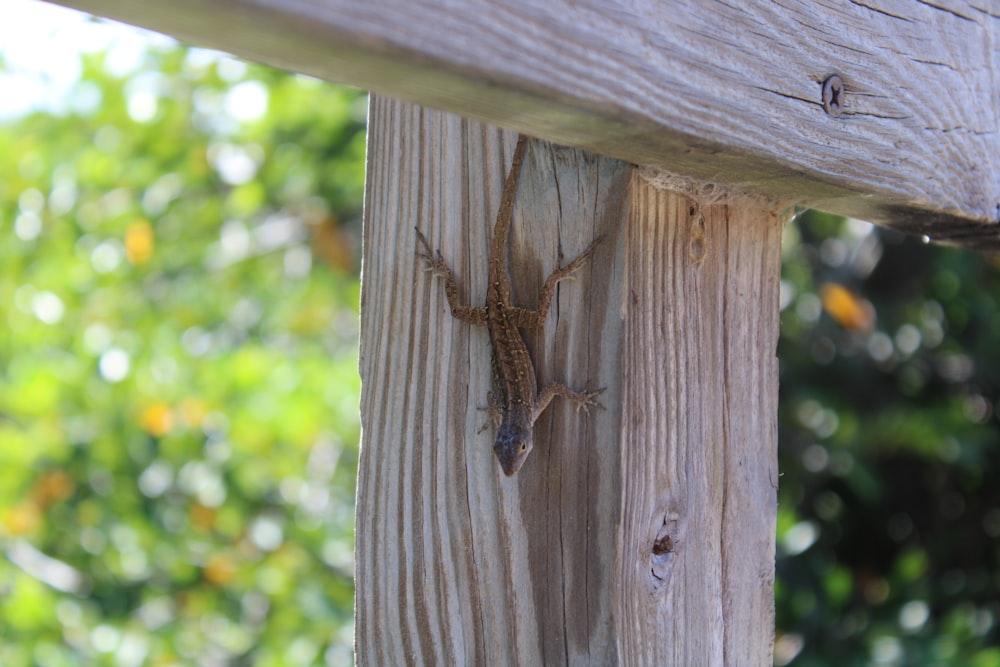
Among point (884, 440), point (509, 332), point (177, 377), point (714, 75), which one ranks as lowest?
point (884, 440)

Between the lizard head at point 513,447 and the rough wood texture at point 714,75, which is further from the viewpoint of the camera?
the lizard head at point 513,447

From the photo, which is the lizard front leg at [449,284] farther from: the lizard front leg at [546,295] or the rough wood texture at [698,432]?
the rough wood texture at [698,432]

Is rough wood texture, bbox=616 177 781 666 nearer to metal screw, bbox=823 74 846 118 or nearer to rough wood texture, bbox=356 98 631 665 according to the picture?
rough wood texture, bbox=356 98 631 665

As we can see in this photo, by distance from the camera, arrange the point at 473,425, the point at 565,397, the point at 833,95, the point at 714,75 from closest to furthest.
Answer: the point at 714,75
the point at 833,95
the point at 565,397
the point at 473,425

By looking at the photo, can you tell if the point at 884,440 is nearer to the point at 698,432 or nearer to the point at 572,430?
the point at 698,432

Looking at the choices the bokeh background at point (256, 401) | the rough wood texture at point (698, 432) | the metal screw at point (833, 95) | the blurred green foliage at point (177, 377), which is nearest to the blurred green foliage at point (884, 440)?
the bokeh background at point (256, 401)

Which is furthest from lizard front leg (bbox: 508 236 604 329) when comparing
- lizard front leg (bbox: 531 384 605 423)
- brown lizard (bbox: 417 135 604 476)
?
lizard front leg (bbox: 531 384 605 423)

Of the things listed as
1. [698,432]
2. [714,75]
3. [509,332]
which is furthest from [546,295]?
[714,75]
